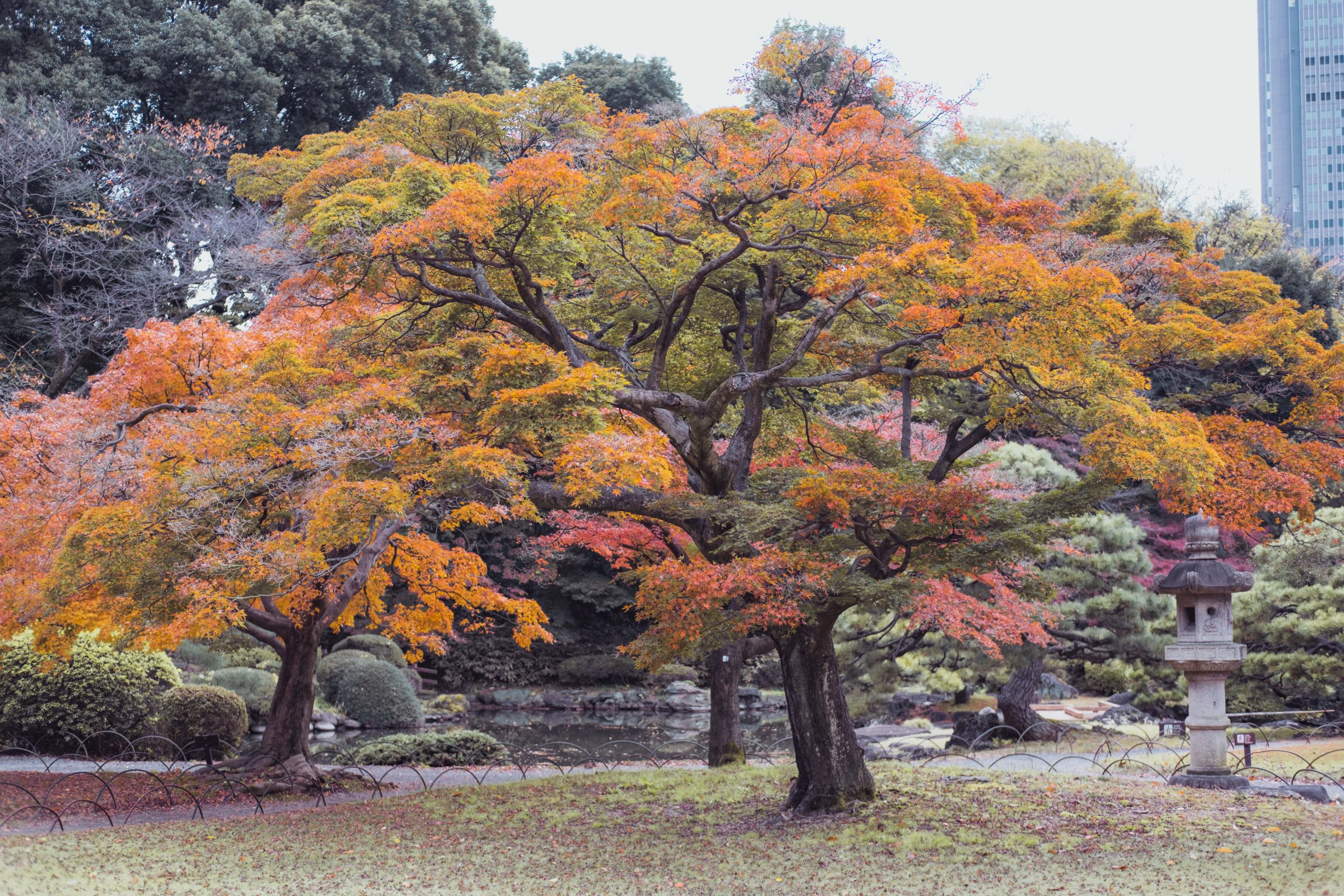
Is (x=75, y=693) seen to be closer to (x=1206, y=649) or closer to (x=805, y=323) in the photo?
(x=805, y=323)

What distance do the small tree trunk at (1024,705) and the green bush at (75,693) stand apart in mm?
11837

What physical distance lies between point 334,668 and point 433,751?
6389mm

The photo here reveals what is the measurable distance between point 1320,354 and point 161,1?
2218 cm

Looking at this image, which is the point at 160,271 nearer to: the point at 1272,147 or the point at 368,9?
the point at 368,9

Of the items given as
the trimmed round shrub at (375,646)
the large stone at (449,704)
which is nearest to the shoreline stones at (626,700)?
the large stone at (449,704)

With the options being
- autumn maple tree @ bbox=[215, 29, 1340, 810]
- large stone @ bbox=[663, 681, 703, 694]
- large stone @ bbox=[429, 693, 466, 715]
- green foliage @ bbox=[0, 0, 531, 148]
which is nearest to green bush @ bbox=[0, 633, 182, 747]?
autumn maple tree @ bbox=[215, 29, 1340, 810]

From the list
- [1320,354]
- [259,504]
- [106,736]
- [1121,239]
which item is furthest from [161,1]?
[1320,354]

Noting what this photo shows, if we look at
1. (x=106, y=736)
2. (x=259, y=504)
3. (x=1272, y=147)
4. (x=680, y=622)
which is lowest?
(x=106, y=736)

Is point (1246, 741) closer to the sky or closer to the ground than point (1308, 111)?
closer to the ground

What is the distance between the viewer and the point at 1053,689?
62.5 feet

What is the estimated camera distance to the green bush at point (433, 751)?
13.8 m

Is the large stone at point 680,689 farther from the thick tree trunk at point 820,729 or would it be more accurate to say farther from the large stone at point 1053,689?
the thick tree trunk at point 820,729

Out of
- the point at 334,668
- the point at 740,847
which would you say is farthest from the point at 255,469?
the point at 334,668

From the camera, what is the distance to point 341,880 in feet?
22.5
